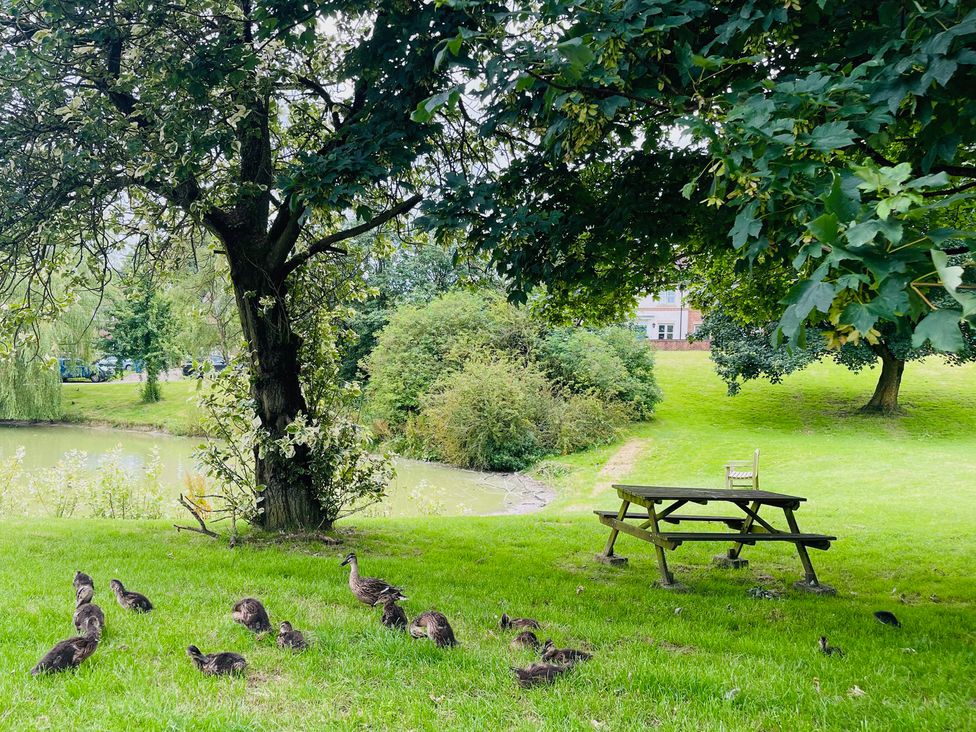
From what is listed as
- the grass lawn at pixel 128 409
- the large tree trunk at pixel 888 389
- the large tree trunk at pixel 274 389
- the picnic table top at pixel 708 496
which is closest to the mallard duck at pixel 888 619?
the picnic table top at pixel 708 496

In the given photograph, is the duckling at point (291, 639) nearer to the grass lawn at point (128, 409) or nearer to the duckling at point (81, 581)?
the duckling at point (81, 581)

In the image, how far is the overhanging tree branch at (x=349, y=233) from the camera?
8.36 metres

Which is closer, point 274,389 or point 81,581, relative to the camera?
point 81,581

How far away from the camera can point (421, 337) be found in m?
28.2

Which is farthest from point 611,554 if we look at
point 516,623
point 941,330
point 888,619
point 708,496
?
point 941,330

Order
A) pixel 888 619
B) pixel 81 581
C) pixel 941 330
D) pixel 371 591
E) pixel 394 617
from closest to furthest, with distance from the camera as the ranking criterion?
1. pixel 941 330
2. pixel 394 617
3. pixel 81 581
4. pixel 371 591
5. pixel 888 619

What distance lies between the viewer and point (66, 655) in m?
4.12

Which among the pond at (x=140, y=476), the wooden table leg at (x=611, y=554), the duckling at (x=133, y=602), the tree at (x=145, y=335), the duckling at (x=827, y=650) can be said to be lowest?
the pond at (x=140, y=476)

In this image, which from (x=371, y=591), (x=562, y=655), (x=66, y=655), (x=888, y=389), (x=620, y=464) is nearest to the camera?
(x=66, y=655)

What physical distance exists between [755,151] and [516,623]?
3.75 m

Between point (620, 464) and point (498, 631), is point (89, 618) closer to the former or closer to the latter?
point (498, 631)

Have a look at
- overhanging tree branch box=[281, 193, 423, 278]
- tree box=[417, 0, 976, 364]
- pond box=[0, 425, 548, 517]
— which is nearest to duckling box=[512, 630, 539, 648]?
tree box=[417, 0, 976, 364]

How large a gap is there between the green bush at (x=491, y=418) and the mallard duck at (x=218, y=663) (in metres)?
19.6

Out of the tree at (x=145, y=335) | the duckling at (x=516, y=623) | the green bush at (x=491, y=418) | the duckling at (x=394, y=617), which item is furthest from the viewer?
the tree at (x=145, y=335)
